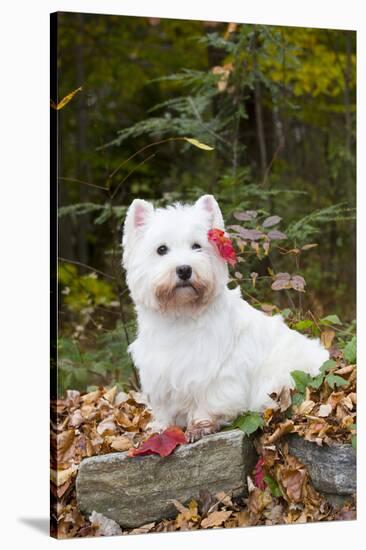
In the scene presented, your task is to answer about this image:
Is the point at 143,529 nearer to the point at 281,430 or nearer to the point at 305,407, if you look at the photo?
the point at 281,430

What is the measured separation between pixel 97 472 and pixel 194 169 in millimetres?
5657

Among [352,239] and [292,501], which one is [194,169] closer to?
[352,239]

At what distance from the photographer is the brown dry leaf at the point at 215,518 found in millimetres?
4699

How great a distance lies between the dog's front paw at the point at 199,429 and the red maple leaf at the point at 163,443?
33 millimetres

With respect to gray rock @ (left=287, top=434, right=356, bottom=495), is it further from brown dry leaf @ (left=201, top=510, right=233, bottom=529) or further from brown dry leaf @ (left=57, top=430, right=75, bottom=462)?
brown dry leaf @ (left=57, top=430, right=75, bottom=462)

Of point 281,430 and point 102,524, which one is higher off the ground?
point 281,430

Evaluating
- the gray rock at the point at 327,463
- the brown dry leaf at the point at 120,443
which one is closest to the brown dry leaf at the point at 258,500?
the gray rock at the point at 327,463

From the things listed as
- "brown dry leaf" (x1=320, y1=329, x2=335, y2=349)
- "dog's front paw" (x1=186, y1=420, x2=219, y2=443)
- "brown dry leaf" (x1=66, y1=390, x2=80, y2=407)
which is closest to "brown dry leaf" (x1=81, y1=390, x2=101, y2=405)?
"brown dry leaf" (x1=66, y1=390, x2=80, y2=407)

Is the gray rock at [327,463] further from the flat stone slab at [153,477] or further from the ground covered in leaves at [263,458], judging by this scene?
the flat stone slab at [153,477]

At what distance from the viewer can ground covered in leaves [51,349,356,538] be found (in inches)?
179

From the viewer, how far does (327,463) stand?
185 inches

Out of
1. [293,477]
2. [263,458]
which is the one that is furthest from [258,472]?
[293,477]

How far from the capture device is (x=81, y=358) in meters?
6.43

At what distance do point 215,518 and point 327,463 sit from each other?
24.7 inches
